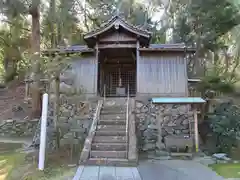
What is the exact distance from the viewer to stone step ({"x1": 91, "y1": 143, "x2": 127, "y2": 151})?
6.62m

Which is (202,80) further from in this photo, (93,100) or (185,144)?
(93,100)

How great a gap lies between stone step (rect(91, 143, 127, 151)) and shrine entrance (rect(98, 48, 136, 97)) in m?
5.43

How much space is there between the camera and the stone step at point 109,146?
6.62 meters

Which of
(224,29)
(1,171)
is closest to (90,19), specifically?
(224,29)

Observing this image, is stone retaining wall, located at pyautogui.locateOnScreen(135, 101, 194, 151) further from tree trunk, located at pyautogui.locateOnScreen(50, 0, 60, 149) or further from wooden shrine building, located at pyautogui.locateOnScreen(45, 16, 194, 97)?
tree trunk, located at pyautogui.locateOnScreen(50, 0, 60, 149)

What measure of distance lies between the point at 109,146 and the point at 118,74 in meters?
6.37

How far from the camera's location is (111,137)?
718 centimetres

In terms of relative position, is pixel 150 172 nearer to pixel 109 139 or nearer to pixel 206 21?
pixel 109 139

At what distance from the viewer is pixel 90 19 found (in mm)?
19000

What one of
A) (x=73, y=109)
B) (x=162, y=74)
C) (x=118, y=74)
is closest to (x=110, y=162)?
(x=73, y=109)

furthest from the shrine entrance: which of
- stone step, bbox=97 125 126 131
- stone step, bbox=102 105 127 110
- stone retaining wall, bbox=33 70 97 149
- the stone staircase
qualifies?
stone step, bbox=97 125 126 131

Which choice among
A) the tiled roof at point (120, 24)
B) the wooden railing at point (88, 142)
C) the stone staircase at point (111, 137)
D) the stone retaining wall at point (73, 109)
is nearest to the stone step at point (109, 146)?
the stone staircase at point (111, 137)

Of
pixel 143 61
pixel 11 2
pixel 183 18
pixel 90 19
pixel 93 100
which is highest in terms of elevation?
pixel 90 19

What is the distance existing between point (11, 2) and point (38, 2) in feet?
3.81
